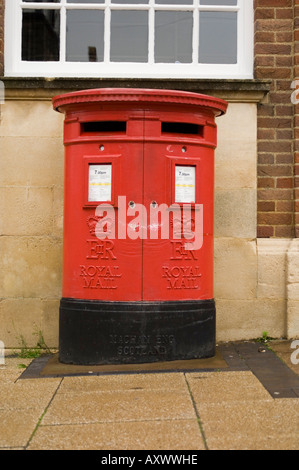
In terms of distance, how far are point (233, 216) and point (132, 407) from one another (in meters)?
2.48

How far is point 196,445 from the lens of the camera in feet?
10.5

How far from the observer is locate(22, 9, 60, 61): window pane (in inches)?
242

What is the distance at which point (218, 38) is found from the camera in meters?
6.20

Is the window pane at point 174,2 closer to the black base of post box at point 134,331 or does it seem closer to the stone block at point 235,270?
the stone block at point 235,270

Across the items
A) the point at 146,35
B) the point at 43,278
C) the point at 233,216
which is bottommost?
the point at 43,278

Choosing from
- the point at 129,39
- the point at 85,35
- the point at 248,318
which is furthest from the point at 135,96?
the point at 248,318

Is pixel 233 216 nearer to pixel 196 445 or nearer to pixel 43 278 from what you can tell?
pixel 43 278

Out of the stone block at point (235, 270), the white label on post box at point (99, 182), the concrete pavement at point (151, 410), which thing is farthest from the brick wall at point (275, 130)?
the white label on post box at point (99, 182)

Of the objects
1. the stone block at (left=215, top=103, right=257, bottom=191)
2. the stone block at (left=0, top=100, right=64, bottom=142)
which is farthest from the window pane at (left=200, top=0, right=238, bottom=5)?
the stone block at (left=0, top=100, right=64, bottom=142)

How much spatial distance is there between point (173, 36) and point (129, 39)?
0.41 metres
